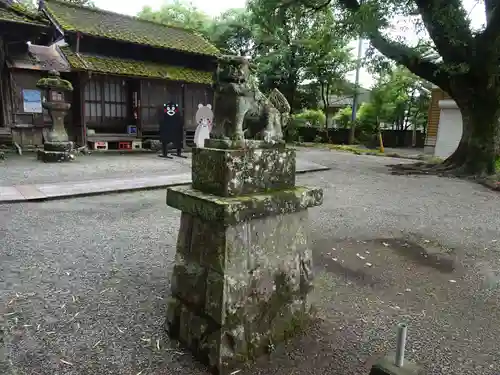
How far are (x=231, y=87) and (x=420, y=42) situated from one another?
1172 cm

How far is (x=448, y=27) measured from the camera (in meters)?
9.91

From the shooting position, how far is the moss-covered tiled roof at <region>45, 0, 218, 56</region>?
45.7 ft

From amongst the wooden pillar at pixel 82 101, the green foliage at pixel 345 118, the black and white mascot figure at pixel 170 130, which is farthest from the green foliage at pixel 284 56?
the wooden pillar at pixel 82 101

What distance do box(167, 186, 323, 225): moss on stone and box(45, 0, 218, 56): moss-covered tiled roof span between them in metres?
13.3

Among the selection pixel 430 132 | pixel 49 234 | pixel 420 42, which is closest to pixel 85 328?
pixel 49 234

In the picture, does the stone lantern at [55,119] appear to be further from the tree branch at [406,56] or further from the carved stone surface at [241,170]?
the carved stone surface at [241,170]

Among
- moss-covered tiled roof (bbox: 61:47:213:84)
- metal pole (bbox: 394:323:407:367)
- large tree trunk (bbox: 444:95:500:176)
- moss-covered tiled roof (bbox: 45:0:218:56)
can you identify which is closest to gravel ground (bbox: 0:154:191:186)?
moss-covered tiled roof (bbox: 61:47:213:84)

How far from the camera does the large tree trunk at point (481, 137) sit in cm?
1106

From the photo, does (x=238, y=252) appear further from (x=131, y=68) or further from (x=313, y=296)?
(x=131, y=68)

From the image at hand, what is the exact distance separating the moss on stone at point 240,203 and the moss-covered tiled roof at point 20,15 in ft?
37.8

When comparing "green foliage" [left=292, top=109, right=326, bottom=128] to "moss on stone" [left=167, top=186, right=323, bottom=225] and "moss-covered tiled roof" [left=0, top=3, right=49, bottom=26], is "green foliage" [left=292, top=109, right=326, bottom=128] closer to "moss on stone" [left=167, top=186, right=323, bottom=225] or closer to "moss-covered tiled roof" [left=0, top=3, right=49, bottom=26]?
"moss-covered tiled roof" [left=0, top=3, right=49, bottom=26]

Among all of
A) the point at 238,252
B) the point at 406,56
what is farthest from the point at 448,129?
the point at 238,252

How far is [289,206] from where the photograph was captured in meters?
2.55

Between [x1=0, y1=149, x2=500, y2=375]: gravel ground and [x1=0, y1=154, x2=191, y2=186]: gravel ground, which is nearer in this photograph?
[x1=0, y1=149, x2=500, y2=375]: gravel ground
